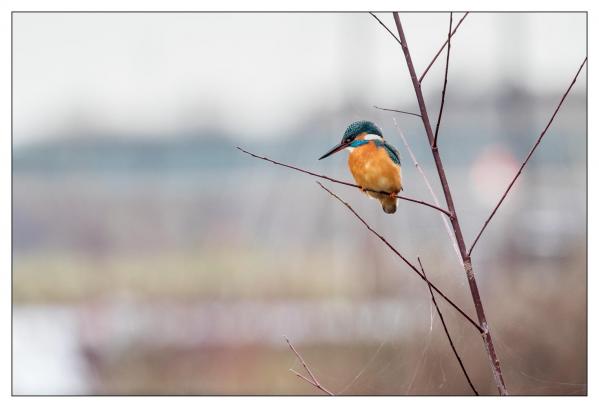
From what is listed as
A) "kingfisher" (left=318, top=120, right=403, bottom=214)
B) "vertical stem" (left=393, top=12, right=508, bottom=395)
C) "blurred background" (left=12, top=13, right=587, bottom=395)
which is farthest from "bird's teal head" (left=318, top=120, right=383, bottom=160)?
"blurred background" (left=12, top=13, right=587, bottom=395)

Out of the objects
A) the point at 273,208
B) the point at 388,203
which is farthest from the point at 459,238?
the point at 273,208

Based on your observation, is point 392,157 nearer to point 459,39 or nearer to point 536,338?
point 459,39

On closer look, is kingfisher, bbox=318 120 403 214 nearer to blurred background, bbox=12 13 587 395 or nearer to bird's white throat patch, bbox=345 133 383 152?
bird's white throat patch, bbox=345 133 383 152

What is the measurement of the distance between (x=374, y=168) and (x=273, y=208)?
52.2 inches

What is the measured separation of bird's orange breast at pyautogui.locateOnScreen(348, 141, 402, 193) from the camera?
2.92ft

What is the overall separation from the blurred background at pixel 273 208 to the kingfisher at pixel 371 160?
45 cm

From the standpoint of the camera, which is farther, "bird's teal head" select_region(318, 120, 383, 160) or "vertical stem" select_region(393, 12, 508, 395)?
"bird's teal head" select_region(318, 120, 383, 160)

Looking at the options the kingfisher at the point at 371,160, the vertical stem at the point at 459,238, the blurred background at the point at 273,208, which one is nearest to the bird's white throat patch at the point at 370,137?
the kingfisher at the point at 371,160

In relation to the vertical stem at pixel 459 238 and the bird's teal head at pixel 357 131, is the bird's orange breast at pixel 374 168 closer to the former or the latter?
the bird's teal head at pixel 357 131

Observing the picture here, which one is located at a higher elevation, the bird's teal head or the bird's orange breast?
the bird's teal head

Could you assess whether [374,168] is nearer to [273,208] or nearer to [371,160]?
[371,160]

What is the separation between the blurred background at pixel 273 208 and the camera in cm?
160

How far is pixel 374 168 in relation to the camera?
89cm

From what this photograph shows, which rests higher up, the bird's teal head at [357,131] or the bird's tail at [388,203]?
the bird's teal head at [357,131]
